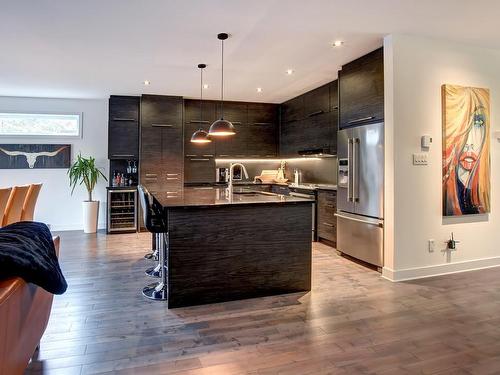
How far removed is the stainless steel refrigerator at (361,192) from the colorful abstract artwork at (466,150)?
0.75m

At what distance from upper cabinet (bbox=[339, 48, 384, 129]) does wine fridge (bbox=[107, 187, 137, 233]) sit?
165 inches

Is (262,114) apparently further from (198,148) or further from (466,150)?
(466,150)

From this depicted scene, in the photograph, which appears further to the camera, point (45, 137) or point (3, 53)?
point (45, 137)

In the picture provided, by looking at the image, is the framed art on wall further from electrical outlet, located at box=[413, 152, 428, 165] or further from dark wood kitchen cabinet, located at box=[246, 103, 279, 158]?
electrical outlet, located at box=[413, 152, 428, 165]

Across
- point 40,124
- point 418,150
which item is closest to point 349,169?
point 418,150

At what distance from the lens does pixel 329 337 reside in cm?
248

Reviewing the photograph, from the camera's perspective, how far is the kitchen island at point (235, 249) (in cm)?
303

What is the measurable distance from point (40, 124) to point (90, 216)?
2113 millimetres

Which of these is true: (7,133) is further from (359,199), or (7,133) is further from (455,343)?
(455,343)

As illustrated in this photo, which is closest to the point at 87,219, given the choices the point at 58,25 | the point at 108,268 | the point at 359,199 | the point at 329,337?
the point at 108,268

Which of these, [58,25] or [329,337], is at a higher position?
[58,25]

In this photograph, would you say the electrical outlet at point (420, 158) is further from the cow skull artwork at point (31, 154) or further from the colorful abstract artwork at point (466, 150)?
the cow skull artwork at point (31, 154)

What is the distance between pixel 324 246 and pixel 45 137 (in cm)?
571

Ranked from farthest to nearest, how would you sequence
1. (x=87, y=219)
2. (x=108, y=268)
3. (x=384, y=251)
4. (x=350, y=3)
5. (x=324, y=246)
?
(x=87, y=219)
(x=324, y=246)
(x=108, y=268)
(x=384, y=251)
(x=350, y=3)
